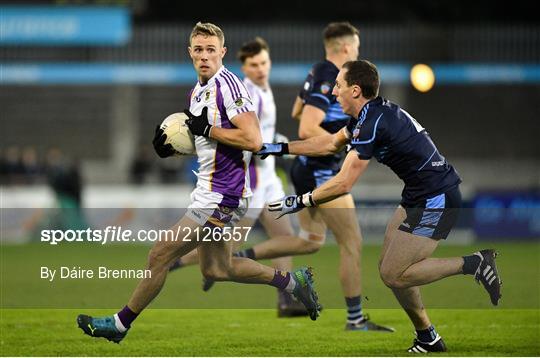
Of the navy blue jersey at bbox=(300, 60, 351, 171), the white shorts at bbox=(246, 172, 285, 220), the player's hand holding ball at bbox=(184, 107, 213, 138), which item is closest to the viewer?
the player's hand holding ball at bbox=(184, 107, 213, 138)

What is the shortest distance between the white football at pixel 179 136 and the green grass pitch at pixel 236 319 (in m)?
0.76

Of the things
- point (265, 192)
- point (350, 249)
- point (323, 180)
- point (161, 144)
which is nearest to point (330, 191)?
point (161, 144)

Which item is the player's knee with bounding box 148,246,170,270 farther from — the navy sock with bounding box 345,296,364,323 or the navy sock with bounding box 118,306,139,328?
the navy sock with bounding box 345,296,364,323

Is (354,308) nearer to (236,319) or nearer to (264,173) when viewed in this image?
(236,319)

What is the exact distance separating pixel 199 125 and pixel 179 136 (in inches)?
10.7

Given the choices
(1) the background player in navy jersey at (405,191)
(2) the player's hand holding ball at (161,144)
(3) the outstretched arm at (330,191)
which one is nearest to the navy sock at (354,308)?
(1) the background player in navy jersey at (405,191)

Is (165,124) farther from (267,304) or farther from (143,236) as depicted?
(267,304)

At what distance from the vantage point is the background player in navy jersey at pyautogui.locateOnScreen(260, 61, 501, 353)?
26.1 feet

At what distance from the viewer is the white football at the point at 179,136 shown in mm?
A: 8086

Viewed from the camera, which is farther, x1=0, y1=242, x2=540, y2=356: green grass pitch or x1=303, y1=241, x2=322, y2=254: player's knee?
x1=303, y1=241, x2=322, y2=254: player's knee

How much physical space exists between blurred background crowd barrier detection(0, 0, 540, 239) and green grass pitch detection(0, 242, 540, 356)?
1169cm

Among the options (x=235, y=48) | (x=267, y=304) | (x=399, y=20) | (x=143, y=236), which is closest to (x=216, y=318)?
(x=267, y=304)

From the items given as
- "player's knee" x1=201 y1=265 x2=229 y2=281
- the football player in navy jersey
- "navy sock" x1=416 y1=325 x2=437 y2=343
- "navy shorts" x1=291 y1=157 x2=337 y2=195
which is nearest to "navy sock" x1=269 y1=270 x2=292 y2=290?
"player's knee" x1=201 y1=265 x2=229 y2=281

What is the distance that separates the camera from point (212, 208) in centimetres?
799
